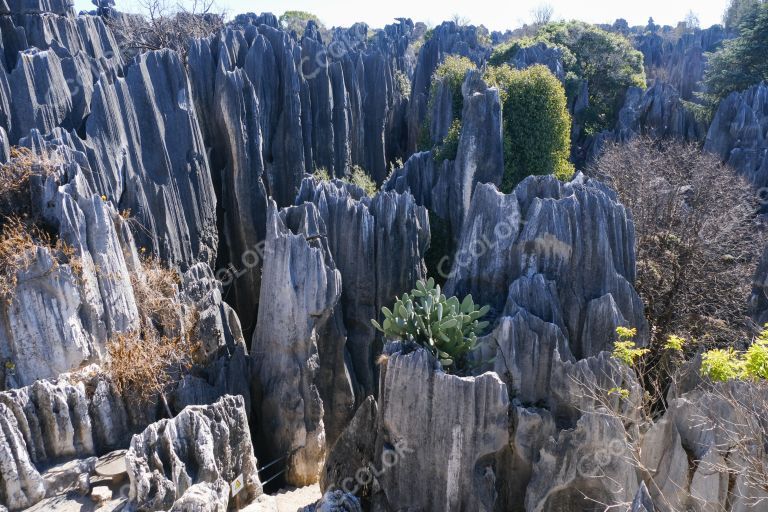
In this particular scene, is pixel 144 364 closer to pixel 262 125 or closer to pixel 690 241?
pixel 262 125

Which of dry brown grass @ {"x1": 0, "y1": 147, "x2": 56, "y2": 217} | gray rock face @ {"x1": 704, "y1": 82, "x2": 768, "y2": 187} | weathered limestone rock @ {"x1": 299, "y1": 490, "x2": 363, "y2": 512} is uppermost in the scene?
dry brown grass @ {"x1": 0, "y1": 147, "x2": 56, "y2": 217}

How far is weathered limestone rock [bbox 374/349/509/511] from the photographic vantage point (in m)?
7.83

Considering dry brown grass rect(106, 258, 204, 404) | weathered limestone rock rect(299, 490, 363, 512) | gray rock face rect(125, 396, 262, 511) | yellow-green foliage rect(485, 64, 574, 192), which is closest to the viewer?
gray rock face rect(125, 396, 262, 511)

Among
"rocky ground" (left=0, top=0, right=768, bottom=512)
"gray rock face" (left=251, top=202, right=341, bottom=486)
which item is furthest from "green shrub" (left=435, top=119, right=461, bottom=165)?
"gray rock face" (left=251, top=202, right=341, bottom=486)

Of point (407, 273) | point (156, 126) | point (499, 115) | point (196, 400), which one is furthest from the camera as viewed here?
point (499, 115)

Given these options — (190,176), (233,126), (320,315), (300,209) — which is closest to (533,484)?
(320,315)

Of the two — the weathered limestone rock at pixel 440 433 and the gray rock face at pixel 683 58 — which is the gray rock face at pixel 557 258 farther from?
the gray rock face at pixel 683 58

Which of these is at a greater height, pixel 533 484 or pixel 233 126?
pixel 233 126

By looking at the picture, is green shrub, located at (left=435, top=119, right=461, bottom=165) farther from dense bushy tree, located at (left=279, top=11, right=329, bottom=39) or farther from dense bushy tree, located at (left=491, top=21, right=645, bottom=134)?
dense bushy tree, located at (left=279, top=11, right=329, bottom=39)

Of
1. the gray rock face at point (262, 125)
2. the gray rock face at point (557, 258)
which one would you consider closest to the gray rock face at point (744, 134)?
the gray rock face at point (557, 258)

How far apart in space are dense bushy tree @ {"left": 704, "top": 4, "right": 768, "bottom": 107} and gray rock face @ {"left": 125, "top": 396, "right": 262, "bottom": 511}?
2495cm

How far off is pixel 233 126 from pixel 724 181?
1337 cm

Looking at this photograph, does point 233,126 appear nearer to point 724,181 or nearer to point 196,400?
point 196,400

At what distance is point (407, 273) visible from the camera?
40.8 feet
